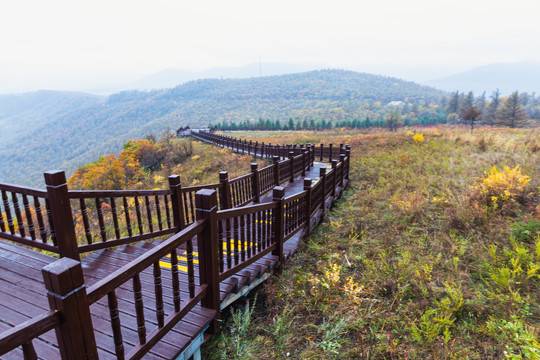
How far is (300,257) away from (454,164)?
6.78m

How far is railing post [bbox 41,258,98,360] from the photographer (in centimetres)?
145

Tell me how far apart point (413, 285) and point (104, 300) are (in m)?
4.25

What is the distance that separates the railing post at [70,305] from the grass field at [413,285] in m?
2.04

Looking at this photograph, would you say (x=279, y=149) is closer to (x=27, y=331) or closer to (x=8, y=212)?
(x=8, y=212)

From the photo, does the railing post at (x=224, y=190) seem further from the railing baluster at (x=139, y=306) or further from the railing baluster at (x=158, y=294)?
the railing baluster at (x=139, y=306)

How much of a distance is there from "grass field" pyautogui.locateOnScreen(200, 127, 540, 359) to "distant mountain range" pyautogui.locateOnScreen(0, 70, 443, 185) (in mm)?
94588

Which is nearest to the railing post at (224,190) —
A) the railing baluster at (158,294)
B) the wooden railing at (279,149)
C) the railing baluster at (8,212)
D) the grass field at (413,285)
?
the grass field at (413,285)

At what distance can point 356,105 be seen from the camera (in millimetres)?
119562

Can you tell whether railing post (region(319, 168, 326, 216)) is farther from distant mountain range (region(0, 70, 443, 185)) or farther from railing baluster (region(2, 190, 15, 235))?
distant mountain range (region(0, 70, 443, 185))

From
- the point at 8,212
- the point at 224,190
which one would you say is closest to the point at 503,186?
the point at 224,190

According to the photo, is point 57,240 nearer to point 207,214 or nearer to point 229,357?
point 207,214

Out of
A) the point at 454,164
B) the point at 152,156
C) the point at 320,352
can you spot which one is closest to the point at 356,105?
the point at 152,156

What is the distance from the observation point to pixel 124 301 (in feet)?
10.3

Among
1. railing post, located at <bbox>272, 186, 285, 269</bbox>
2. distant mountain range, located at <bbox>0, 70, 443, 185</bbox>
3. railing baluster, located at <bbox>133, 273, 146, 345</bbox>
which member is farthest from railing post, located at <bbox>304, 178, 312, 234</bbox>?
distant mountain range, located at <bbox>0, 70, 443, 185</bbox>
